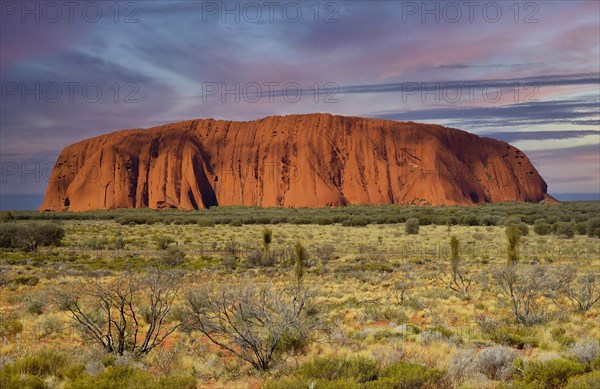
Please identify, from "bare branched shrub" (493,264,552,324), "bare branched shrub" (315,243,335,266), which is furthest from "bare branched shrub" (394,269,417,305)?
"bare branched shrub" (315,243,335,266)

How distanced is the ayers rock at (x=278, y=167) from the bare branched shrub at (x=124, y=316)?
8367cm

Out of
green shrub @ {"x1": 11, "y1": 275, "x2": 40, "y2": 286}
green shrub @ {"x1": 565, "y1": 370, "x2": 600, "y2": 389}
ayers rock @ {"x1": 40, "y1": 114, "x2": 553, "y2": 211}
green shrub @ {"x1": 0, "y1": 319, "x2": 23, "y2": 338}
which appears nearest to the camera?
green shrub @ {"x1": 565, "y1": 370, "x2": 600, "y2": 389}

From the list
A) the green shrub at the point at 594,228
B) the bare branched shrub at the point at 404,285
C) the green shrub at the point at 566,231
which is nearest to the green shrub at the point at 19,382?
the bare branched shrub at the point at 404,285

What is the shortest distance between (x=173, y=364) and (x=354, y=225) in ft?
143

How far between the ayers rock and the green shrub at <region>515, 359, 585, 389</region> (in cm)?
8800

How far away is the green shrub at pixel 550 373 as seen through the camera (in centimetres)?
598

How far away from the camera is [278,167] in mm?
104125

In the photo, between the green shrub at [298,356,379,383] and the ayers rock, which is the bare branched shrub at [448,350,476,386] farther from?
the ayers rock

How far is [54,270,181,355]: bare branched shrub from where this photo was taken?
8312 millimetres

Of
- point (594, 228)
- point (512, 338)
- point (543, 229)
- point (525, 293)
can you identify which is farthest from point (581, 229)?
point (512, 338)

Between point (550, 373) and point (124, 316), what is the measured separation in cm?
922

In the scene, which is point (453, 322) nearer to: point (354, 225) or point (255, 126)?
point (354, 225)

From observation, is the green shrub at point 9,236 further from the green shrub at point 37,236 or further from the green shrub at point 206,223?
the green shrub at point 206,223

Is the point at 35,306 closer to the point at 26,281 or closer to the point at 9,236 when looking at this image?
the point at 26,281
